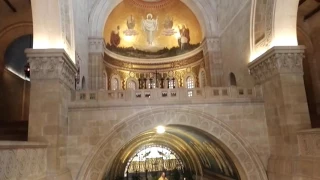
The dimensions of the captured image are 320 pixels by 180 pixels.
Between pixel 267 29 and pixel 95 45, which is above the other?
pixel 95 45

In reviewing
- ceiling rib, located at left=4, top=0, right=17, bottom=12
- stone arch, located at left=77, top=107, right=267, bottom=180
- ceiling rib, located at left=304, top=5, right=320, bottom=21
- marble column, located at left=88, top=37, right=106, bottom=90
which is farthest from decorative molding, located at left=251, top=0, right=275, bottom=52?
ceiling rib, located at left=4, top=0, right=17, bottom=12

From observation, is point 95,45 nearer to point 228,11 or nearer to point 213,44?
point 213,44

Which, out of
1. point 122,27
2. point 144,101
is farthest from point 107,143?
point 122,27

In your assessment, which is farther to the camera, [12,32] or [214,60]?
[214,60]

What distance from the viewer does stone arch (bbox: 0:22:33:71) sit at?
504 inches

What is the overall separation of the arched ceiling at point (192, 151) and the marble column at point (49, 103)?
408 cm

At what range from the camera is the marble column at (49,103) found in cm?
760

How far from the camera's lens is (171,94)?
9.51m

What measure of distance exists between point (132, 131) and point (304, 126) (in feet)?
17.0

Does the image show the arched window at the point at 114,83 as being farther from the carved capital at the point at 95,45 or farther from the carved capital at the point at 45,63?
the carved capital at the point at 45,63

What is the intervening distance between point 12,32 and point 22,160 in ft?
29.6

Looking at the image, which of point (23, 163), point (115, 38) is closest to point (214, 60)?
point (115, 38)

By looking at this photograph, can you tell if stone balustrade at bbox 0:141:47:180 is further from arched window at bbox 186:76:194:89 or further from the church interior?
arched window at bbox 186:76:194:89

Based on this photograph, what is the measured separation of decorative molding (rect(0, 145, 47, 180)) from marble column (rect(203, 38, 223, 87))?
9.76 meters
